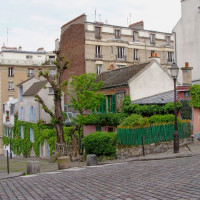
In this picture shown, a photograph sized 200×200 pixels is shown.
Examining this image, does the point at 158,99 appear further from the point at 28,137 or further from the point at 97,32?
the point at 97,32

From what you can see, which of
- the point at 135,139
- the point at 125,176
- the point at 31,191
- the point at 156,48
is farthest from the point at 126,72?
the point at 156,48

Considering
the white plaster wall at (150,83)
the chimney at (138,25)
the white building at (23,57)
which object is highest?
the chimney at (138,25)

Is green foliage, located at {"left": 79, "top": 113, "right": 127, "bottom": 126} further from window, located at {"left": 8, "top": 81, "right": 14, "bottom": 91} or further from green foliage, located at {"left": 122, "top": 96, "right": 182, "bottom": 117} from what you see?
window, located at {"left": 8, "top": 81, "right": 14, "bottom": 91}

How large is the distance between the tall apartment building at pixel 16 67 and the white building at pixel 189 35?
26.7 meters

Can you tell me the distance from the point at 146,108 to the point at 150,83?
3.30 meters

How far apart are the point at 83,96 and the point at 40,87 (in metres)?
12.8

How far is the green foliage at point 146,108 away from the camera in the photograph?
21.8m

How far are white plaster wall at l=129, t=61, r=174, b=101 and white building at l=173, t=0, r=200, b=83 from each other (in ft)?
17.0

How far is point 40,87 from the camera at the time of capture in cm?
3631

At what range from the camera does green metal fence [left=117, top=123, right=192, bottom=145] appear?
19.0 meters

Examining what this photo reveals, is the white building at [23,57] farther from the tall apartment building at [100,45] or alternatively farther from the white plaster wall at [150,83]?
the white plaster wall at [150,83]

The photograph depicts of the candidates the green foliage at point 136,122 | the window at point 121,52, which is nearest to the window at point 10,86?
the window at point 121,52

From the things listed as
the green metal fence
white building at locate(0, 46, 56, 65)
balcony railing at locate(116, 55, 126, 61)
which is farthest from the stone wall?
white building at locate(0, 46, 56, 65)

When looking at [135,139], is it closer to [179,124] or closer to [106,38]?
[179,124]
